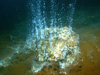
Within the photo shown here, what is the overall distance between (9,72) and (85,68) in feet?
8.72

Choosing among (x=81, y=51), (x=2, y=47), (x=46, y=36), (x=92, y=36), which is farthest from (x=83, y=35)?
(x=2, y=47)

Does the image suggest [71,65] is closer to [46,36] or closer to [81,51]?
[81,51]

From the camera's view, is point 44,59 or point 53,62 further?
point 44,59

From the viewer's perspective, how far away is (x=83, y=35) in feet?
14.3

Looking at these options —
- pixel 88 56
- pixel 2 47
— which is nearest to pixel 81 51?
pixel 88 56

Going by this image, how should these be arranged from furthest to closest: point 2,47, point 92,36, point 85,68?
1. point 2,47
2. point 92,36
3. point 85,68

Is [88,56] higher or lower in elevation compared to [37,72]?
higher

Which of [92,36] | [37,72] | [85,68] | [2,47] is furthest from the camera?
[2,47]

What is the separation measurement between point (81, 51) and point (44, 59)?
1.47m

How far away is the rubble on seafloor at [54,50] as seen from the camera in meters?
3.19

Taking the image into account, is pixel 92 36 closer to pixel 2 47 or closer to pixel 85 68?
pixel 85 68

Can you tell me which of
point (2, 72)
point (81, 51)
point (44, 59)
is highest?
point (81, 51)

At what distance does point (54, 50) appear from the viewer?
3.38 meters

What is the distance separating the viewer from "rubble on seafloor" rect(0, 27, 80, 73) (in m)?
3.19
